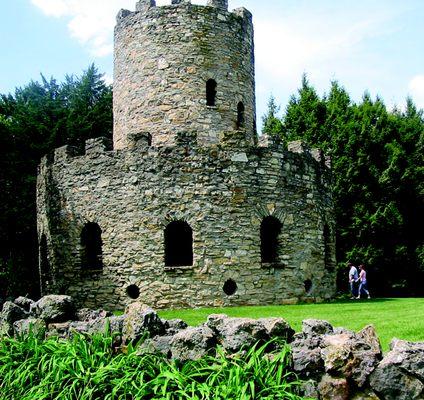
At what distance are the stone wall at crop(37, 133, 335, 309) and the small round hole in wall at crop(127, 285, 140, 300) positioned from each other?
12cm

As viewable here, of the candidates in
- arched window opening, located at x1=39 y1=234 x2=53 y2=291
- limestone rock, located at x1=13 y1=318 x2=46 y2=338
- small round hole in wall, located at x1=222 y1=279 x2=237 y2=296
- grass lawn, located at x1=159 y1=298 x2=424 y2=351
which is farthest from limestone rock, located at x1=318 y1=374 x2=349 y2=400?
arched window opening, located at x1=39 y1=234 x2=53 y2=291

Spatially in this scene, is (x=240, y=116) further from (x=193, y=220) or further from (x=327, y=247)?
(x=193, y=220)

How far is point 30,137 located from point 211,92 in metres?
14.6

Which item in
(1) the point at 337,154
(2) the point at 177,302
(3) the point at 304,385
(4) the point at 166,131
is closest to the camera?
(3) the point at 304,385

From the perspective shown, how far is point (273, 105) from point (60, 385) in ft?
Result: 127

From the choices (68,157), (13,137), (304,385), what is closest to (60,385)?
(304,385)

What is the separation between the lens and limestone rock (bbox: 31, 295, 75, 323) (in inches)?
336

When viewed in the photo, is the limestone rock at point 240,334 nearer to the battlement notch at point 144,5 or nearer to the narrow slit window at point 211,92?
the narrow slit window at point 211,92

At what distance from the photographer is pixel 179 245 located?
1808cm

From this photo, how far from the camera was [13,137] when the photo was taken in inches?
1191

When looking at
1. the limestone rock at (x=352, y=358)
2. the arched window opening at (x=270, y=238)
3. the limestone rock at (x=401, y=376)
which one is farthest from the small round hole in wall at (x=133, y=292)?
the limestone rock at (x=401, y=376)

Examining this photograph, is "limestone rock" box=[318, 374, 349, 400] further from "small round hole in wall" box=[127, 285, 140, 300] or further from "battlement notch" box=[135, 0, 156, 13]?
"battlement notch" box=[135, 0, 156, 13]

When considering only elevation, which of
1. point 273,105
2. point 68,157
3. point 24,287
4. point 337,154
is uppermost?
point 273,105

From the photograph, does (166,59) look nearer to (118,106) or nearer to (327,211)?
(118,106)
